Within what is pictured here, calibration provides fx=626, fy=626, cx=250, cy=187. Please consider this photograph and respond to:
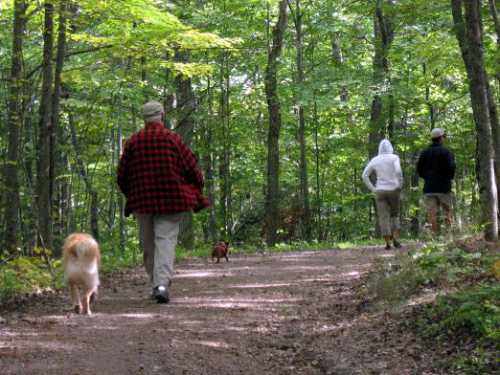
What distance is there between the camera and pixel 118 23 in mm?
12102

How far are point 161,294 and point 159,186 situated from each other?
1242mm

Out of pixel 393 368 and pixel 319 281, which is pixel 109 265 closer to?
pixel 319 281

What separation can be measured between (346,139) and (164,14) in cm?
1418

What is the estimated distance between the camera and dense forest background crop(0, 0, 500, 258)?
10.5 m

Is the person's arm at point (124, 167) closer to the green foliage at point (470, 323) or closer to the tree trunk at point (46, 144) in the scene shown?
the tree trunk at point (46, 144)

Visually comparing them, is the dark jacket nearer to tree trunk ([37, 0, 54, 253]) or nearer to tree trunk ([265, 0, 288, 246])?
tree trunk ([37, 0, 54, 253])

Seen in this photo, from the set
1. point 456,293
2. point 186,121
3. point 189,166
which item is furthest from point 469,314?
point 186,121

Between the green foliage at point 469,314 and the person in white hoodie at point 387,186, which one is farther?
the person in white hoodie at point 387,186

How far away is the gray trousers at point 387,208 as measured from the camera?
12.5 meters

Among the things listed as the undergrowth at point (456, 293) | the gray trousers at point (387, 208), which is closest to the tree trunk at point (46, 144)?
the undergrowth at point (456, 293)

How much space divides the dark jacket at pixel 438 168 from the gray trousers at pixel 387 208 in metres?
0.70

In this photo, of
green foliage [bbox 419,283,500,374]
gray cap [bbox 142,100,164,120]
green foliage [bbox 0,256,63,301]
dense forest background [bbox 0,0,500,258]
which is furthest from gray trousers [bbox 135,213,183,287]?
green foliage [bbox 419,283,500,374]

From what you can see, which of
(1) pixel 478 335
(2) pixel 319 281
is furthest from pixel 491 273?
(2) pixel 319 281

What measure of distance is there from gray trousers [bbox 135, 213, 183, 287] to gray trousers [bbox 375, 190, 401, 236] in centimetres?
618
